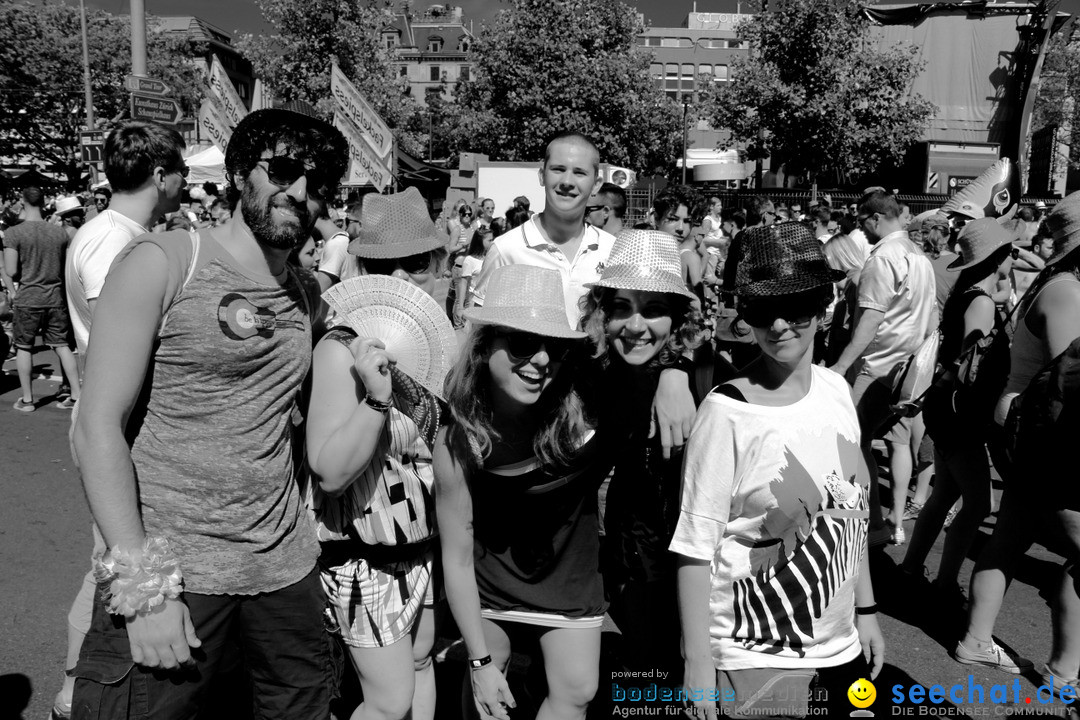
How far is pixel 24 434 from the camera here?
775 centimetres

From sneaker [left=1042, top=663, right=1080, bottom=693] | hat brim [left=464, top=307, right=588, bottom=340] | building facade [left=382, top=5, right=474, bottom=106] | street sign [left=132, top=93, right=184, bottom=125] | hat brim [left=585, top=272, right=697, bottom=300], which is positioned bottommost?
sneaker [left=1042, top=663, right=1080, bottom=693]

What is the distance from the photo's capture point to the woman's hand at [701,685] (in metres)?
2.18

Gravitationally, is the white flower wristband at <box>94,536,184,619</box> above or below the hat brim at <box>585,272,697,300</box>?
below

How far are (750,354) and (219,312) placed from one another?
8.49 ft

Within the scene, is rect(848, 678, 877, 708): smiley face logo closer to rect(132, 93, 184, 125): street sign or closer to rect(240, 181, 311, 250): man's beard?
rect(240, 181, 311, 250): man's beard

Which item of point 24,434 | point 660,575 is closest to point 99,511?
point 660,575

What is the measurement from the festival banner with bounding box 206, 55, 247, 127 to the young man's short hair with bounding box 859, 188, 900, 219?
5716mm

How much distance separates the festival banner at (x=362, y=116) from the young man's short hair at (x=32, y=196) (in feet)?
11.9

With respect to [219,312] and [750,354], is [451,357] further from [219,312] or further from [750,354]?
[750,354]

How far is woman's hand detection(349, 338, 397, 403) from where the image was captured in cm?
221

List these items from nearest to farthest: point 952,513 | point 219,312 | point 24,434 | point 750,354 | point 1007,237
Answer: point 219,312, point 750,354, point 1007,237, point 952,513, point 24,434

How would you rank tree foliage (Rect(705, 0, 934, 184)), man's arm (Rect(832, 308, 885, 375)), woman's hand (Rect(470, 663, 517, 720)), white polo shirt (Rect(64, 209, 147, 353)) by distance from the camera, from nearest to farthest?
woman's hand (Rect(470, 663, 517, 720))
white polo shirt (Rect(64, 209, 147, 353))
man's arm (Rect(832, 308, 885, 375))
tree foliage (Rect(705, 0, 934, 184))

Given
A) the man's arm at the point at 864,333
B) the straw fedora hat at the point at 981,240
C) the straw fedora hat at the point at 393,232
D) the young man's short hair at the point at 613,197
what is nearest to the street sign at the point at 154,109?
the young man's short hair at the point at 613,197

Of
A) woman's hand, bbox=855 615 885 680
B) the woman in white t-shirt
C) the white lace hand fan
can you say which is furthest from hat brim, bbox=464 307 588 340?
woman's hand, bbox=855 615 885 680
